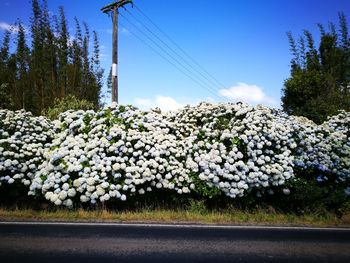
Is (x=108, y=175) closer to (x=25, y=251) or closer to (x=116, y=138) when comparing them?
(x=116, y=138)

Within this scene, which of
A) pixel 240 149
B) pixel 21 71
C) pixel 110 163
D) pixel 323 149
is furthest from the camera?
pixel 21 71

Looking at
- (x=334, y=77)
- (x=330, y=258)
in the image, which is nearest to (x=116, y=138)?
(x=330, y=258)

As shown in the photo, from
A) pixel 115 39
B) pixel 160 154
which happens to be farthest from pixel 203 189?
pixel 115 39

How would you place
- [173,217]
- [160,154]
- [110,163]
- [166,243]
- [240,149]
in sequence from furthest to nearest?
1. [240,149]
2. [160,154]
3. [110,163]
4. [173,217]
5. [166,243]

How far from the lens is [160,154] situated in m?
9.38

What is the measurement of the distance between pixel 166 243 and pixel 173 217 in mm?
2343

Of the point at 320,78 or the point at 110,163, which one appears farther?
the point at 320,78

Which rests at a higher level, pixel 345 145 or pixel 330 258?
pixel 345 145

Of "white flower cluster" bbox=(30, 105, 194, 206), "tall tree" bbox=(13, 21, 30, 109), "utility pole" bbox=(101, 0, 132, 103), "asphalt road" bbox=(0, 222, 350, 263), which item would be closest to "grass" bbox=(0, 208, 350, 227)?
"white flower cluster" bbox=(30, 105, 194, 206)

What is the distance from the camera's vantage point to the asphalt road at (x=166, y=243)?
5.23 m

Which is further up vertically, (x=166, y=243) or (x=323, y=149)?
(x=323, y=149)

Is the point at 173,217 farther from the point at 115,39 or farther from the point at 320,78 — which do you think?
the point at 320,78

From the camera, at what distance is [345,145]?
1021 centimetres

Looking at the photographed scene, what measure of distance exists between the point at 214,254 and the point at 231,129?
196 inches
